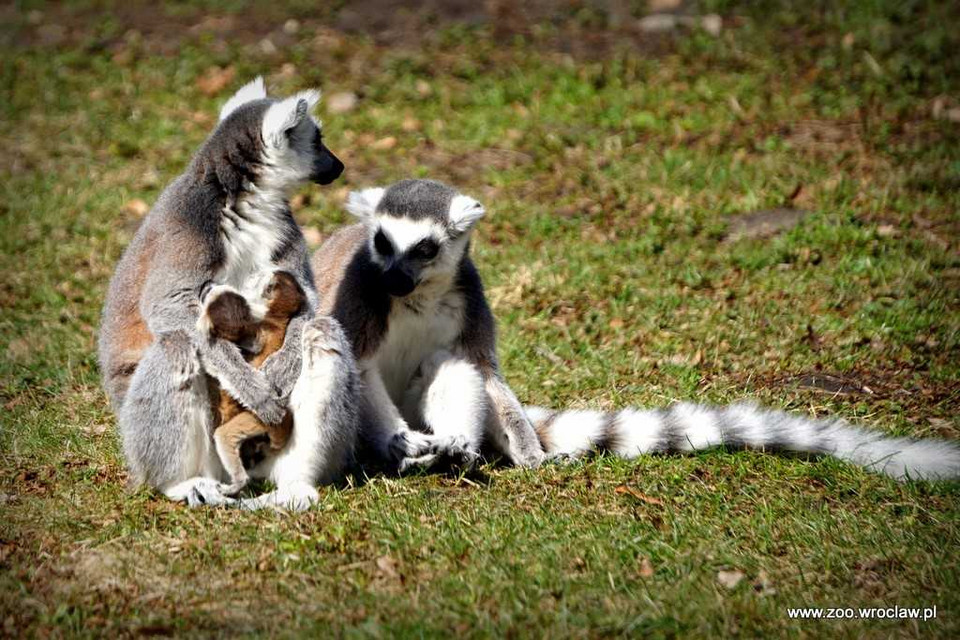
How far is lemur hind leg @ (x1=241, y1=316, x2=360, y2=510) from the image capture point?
14.9 feet

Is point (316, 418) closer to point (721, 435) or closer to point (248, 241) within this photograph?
point (248, 241)

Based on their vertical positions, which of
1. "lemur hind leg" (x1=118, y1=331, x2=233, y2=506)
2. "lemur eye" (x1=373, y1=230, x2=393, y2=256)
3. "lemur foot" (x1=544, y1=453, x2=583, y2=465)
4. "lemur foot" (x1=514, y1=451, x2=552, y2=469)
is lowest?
"lemur foot" (x1=544, y1=453, x2=583, y2=465)

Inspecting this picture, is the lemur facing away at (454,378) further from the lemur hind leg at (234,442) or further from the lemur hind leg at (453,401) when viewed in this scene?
the lemur hind leg at (234,442)

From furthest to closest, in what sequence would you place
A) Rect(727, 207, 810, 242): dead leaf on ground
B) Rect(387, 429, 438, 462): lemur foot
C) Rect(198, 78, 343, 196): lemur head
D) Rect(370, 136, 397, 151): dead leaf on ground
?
Rect(370, 136, 397, 151): dead leaf on ground → Rect(727, 207, 810, 242): dead leaf on ground → Rect(387, 429, 438, 462): lemur foot → Rect(198, 78, 343, 196): lemur head

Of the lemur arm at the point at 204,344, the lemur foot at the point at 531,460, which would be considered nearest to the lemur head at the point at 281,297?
the lemur arm at the point at 204,344

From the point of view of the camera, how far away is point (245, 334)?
15.2 feet

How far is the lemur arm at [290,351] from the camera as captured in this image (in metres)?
4.56

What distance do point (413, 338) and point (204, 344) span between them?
1.16 meters

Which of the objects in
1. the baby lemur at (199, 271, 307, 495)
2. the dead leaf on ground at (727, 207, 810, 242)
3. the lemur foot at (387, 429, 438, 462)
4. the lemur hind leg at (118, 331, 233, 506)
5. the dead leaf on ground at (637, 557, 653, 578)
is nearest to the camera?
the dead leaf on ground at (637, 557, 653, 578)

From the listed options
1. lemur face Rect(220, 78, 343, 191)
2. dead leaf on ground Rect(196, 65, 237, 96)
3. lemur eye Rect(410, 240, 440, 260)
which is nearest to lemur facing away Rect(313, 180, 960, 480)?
lemur eye Rect(410, 240, 440, 260)

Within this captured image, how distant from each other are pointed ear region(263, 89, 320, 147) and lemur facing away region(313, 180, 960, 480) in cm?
60

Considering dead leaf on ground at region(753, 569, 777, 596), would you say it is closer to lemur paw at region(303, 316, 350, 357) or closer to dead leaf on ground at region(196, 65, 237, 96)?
lemur paw at region(303, 316, 350, 357)

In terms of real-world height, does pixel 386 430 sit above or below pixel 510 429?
above

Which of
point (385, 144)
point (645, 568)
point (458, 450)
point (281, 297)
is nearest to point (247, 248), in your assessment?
point (281, 297)
